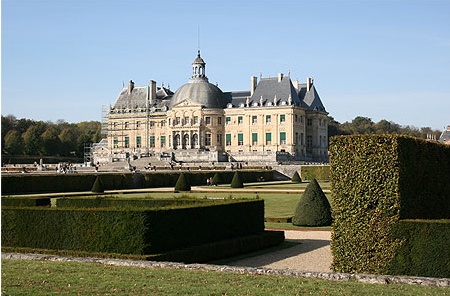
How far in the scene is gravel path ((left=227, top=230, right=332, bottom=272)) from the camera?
9289 mm

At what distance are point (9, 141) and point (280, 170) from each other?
27.9 metres

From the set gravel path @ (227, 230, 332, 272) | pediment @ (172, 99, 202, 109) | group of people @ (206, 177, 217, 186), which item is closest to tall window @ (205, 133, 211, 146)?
pediment @ (172, 99, 202, 109)

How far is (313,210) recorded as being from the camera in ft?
47.0

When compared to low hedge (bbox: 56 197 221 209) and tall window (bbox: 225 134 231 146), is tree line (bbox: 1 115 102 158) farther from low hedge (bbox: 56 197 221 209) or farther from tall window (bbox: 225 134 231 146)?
low hedge (bbox: 56 197 221 209)

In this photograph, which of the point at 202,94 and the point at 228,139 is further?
the point at 228,139

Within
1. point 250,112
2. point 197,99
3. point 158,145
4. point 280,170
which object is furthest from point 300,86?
point 280,170

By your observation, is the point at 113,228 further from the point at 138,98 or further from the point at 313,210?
the point at 138,98

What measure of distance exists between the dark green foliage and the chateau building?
159 ft

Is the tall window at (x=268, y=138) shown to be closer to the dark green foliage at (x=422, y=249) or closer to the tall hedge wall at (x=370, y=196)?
the tall hedge wall at (x=370, y=196)

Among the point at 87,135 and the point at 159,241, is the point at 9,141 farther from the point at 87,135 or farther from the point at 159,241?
the point at 159,241

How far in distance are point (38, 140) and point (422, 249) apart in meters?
58.3

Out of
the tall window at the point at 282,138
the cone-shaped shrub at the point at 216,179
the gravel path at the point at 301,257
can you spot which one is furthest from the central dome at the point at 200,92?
the gravel path at the point at 301,257

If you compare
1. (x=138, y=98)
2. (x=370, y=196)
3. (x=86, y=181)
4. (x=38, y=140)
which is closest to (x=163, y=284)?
(x=370, y=196)

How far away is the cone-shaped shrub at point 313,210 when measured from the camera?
14250 millimetres
